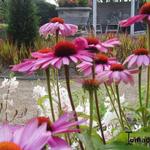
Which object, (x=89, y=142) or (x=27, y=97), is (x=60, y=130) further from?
(x=27, y=97)

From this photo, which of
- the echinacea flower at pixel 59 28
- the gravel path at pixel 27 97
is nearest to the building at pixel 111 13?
the gravel path at pixel 27 97

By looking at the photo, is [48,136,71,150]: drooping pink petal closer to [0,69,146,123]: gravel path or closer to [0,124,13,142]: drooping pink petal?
[0,124,13,142]: drooping pink petal

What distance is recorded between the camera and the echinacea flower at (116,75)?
3.94ft

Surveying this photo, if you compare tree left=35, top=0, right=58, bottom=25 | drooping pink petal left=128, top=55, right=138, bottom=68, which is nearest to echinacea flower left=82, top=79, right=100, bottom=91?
drooping pink petal left=128, top=55, right=138, bottom=68

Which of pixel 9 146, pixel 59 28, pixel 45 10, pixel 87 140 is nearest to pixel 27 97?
pixel 59 28

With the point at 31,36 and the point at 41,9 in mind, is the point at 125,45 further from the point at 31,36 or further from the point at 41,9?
the point at 41,9

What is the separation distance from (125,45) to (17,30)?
7.74 ft

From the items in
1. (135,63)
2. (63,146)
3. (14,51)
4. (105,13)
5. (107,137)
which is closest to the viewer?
(63,146)

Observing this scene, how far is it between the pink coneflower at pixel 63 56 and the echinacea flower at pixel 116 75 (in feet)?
0.32

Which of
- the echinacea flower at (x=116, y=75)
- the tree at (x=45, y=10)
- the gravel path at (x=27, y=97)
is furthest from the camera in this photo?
the tree at (x=45, y=10)

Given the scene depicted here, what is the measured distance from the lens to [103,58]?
4.43 feet

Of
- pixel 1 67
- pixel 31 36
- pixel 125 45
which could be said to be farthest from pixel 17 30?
pixel 125 45

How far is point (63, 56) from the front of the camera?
3.69 feet

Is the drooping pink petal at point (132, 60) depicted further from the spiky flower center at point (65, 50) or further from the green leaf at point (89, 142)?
the green leaf at point (89, 142)
